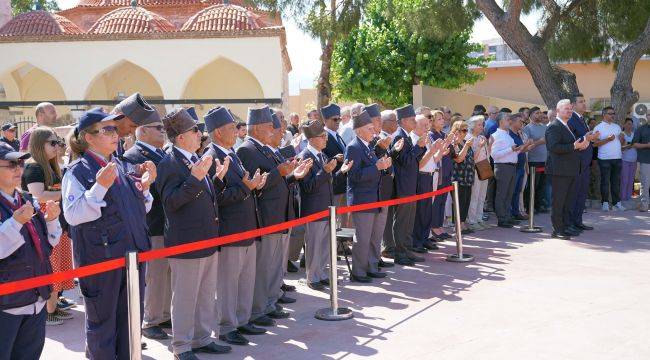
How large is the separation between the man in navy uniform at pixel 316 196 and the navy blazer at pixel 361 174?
222mm

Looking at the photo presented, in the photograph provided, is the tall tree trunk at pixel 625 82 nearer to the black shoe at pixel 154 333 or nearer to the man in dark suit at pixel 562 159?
the man in dark suit at pixel 562 159

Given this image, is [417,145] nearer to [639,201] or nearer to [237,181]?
[237,181]

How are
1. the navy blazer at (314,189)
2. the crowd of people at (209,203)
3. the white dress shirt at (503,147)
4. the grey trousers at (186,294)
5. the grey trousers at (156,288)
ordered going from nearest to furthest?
the crowd of people at (209,203) → the grey trousers at (186,294) → the grey trousers at (156,288) → the navy blazer at (314,189) → the white dress shirt at (503,147)

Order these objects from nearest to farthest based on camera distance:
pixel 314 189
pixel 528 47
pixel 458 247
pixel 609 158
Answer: pixel 314 189 → pixel 458 247 → pixel 609 158 → pixel 528 47

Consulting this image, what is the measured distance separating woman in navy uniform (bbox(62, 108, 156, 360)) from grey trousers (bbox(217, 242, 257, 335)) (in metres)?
1.30

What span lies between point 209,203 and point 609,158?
11148 mm

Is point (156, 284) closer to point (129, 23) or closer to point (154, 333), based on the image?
point (154, 333)

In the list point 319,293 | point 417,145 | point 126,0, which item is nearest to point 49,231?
point 319,293

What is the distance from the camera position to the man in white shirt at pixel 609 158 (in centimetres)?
1404

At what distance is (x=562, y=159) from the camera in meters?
11.0

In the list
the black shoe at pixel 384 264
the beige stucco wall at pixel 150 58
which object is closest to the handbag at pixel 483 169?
the black shoe at pixel 384 264

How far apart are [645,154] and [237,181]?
11577 mm

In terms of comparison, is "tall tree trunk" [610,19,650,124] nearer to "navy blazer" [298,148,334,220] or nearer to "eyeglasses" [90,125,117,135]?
"navy blazer" [298,148,334,220]

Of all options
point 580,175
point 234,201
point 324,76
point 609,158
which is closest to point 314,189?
point 234,201
